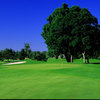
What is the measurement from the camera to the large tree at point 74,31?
114 feet

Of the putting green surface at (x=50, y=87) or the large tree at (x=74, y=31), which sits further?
the large tree at (x=74, y=31)

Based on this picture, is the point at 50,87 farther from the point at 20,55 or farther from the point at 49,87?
the point at 20,55

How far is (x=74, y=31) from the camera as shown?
114 feet

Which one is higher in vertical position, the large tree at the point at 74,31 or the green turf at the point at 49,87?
the large tree at the point at 74,31

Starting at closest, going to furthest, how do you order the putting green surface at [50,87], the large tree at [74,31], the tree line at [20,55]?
the putting green surface at [50,87] → the large tree at [74,31] → the tree line at [20,55]

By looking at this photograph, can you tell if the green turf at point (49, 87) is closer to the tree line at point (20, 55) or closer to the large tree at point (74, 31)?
the large tree at point (74, 31)

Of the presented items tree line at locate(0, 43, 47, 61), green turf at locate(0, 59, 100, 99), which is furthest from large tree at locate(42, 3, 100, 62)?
tree line at locate(0, 43, 47, 61)

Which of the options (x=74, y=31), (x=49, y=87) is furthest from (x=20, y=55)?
(x=49, y=87)

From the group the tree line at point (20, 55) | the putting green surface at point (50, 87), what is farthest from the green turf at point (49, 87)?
the tree line at point (20, 55)

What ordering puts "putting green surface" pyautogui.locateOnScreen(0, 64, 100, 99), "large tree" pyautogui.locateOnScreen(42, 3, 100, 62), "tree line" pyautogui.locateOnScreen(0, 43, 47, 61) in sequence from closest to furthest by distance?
"putting green surface" pyautogui.locateOnScreen(0, 64, 100, 99) → "large tree" pyautogui.locateOnScreen(42, 3, 100, 62) → "tree line" pyautogui.locateOnScreen(0, 43, 47, 61)

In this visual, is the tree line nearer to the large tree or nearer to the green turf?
the large tree

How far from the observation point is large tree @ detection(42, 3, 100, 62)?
3462cm

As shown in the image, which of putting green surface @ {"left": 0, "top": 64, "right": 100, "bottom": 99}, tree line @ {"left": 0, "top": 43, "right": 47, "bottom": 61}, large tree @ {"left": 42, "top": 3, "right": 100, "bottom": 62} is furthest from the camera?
tree line @ {"left": 0, "top": 43, "right": 47, "bottom": 61}

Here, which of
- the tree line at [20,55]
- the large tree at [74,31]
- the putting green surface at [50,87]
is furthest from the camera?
the tree line at [20,55]
